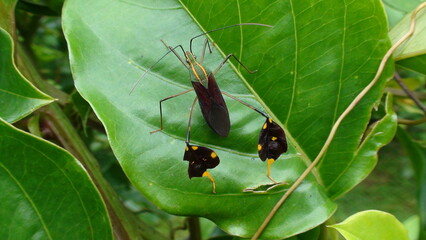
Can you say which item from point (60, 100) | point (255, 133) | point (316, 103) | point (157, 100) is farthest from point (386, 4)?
point (60, 100)

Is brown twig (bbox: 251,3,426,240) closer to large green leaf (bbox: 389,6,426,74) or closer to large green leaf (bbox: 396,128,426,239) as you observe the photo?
large green leaf (bbox: 389,6,426,74)

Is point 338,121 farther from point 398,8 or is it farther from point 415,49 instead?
point 398,8

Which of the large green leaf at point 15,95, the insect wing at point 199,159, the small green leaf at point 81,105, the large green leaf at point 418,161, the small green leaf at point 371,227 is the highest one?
the large green leaf at point 15,95

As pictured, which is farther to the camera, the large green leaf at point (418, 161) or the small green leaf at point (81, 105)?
the large green leaf at point (418, 161)

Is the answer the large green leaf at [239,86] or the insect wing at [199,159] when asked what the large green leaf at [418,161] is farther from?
the insect wing at [199,159]

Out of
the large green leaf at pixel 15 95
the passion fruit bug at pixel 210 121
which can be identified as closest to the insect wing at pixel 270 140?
the passion fruit bug at pixel 210 121

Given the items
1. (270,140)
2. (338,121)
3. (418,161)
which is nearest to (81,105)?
(270,140)

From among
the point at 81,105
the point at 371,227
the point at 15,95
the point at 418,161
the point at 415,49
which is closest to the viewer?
the point at 371,227

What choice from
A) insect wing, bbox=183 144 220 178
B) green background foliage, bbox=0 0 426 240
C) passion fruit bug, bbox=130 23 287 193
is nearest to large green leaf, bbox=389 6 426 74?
green background foliage, bbox=0 0 426 240
